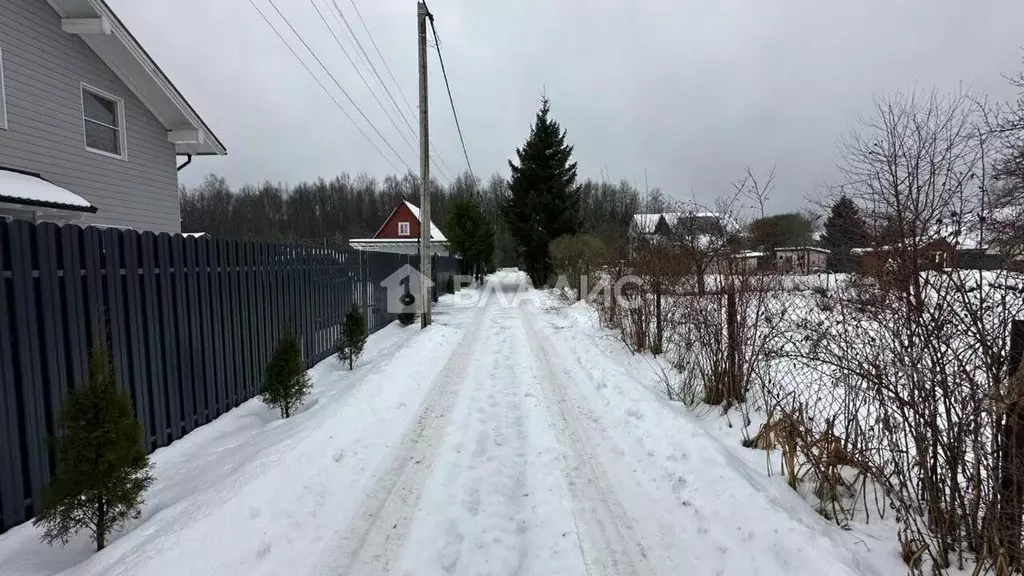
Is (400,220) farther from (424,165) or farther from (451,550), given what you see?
(451,550)

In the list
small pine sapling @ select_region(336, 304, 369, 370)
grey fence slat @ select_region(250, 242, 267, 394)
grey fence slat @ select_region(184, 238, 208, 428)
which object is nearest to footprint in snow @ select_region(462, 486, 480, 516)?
grey fence slat @ select_region(184, 238, 208, 428)

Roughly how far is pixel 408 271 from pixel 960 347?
1322 centimetres

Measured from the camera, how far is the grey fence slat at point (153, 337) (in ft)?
13.4

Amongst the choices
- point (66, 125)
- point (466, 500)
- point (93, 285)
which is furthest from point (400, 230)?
point (466, 500)

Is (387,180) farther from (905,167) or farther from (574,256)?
(905,167)

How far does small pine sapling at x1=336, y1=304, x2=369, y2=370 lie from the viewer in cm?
768

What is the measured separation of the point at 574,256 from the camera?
1916 cm

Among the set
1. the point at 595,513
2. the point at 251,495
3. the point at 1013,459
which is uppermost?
the point at 1013,459

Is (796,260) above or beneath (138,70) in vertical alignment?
beneath

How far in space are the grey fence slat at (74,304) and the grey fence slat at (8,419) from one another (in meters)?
0.39

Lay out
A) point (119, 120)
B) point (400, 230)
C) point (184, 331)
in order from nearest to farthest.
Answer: point (184, 331)
point (119, 120)
point (400, 230)

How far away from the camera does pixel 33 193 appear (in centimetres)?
685

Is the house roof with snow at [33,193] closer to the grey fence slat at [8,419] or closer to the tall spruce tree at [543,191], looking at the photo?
the grey fence slat at [8,419]

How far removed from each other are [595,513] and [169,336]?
4.03 m
